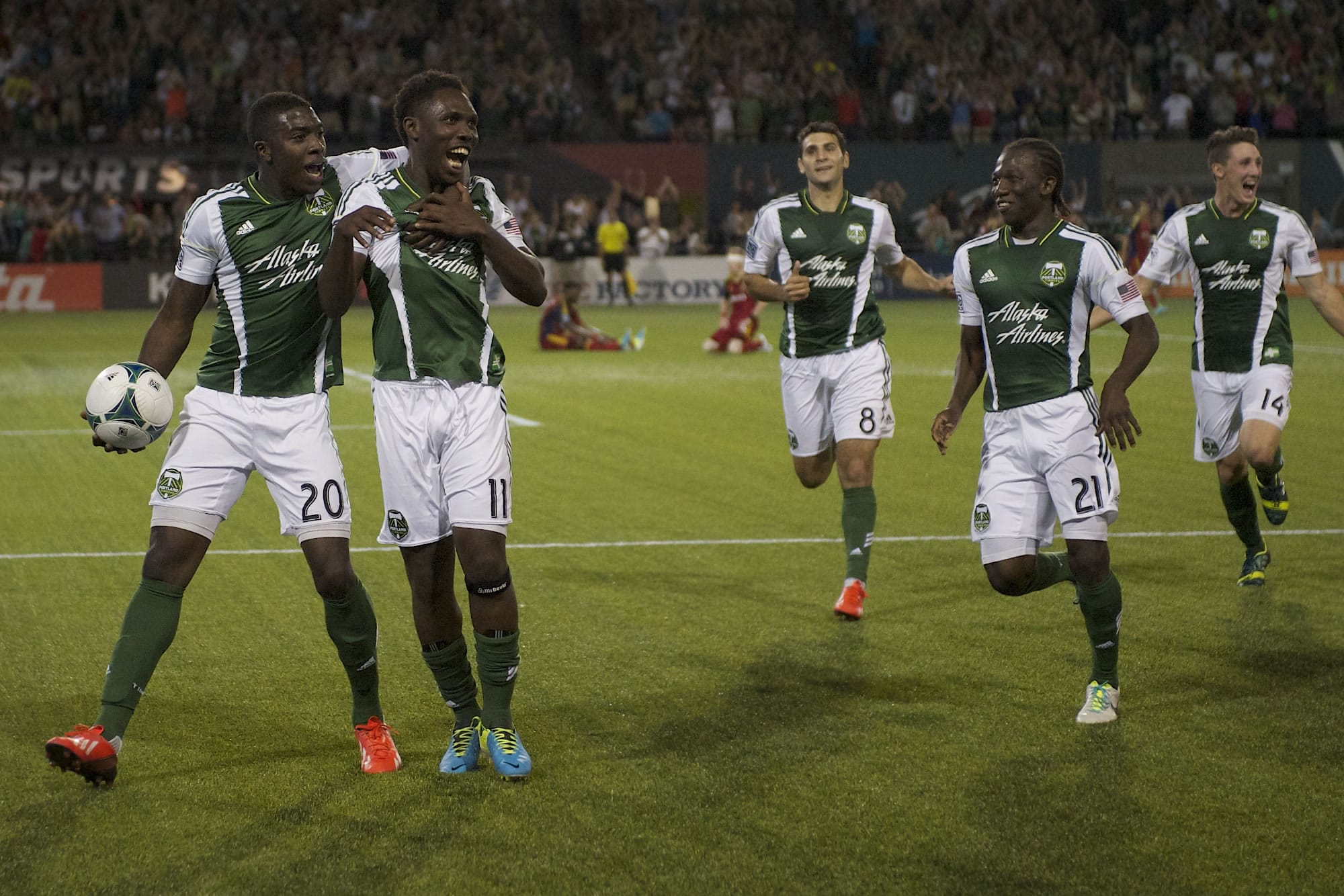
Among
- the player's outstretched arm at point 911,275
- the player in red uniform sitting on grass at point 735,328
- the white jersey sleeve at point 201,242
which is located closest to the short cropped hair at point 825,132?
the player's outstretched arm at point 911,275

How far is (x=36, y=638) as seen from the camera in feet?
22.9

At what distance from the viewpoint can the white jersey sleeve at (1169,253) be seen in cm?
827

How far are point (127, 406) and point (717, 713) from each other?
2.32 meters

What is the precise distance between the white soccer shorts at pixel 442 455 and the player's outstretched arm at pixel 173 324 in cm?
68

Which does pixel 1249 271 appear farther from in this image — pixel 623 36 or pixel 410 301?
pixel 623 36

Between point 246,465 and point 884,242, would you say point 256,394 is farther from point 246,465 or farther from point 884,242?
point 884,242

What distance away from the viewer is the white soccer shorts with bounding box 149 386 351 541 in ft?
16.8

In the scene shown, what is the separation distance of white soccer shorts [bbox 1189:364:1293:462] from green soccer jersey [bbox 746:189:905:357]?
1.73 m

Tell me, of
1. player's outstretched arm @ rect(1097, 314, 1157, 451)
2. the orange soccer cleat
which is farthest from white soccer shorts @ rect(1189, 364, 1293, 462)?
the orange soccer cleat

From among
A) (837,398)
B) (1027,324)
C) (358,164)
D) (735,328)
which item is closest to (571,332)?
(735,328)

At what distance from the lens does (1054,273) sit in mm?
5820

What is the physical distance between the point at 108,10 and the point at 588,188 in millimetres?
10669

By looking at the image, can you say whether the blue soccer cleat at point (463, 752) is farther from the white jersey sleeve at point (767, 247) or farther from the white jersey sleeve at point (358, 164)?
the white jersey sleeve at point (767, 247)

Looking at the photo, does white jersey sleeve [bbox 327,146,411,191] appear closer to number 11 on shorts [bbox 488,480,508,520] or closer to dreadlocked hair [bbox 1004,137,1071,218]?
number 11 on shorts [bbox 488,480,508,520]
